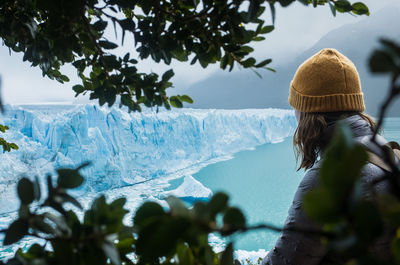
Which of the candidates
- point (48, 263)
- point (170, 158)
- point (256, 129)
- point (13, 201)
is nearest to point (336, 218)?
point (48, 263)

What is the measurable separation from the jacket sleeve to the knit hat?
248 millimetres

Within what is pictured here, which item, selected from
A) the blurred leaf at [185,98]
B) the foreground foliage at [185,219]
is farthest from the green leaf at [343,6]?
the blurred leaf at [185,98]

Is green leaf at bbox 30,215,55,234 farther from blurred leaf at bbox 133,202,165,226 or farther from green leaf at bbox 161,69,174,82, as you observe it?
green leaf at bbox 161,69,174,82

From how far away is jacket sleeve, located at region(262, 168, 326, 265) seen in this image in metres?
0.58

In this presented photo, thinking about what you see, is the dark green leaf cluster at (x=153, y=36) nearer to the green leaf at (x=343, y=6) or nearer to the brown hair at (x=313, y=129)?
the green leaf at (x=343, y=6)

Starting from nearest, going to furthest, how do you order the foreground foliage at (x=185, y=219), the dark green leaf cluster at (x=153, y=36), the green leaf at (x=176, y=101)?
the foreground foliage at (x=185, y=219), the dark green leaf cluster at (x=153, y=36), the green leaf at (x=176, y=101)

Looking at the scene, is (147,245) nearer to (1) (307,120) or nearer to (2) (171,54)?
(2) (171,54)

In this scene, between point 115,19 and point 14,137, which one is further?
point 14,137

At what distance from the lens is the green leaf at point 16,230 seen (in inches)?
6.8

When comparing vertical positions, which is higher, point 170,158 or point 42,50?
point 42,50

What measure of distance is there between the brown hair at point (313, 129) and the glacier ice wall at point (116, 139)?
365 centimetres

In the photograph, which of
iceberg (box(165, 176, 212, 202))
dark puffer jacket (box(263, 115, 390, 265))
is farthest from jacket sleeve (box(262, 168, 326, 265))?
iceberg (box(165, 176, 212, 202))

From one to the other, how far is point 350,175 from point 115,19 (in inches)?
17.8

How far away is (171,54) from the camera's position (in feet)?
1.53
